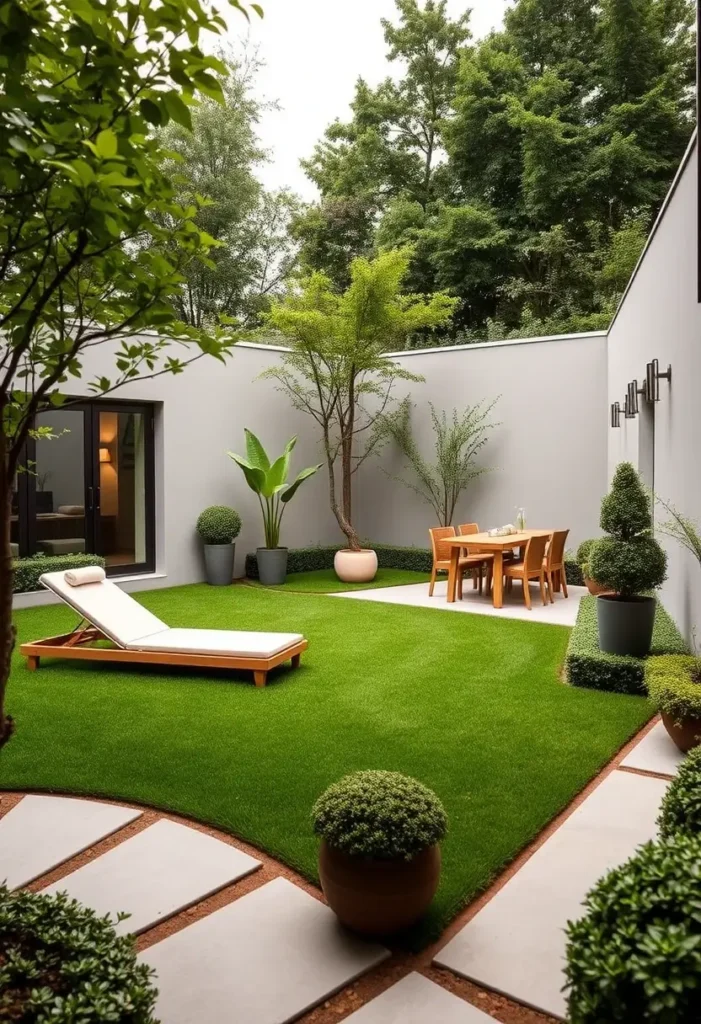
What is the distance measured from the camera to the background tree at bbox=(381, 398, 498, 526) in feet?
43.4

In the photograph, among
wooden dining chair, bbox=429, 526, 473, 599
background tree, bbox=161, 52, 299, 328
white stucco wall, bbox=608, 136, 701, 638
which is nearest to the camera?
white stucco wall, bbox=608, 136, 701, 638

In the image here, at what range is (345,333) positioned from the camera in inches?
482

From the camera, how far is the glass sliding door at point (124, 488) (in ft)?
37.3

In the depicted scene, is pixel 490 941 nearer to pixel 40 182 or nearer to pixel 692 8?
pixel 40 182

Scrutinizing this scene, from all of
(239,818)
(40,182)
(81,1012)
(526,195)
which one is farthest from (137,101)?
(526,195)

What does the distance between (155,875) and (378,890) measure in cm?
109

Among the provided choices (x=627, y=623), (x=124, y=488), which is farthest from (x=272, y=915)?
(x=124, y=488)

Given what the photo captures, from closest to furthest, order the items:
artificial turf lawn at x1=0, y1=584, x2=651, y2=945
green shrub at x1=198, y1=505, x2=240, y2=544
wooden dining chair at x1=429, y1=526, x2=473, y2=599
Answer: artificial turf lawn at x1=0, y1=584, x2=651, y2=945, wooden dining chair at x1=429, y1=526, x2=473, y2=599, green shrub at x1=198, y1=505, x2=240, y2=544

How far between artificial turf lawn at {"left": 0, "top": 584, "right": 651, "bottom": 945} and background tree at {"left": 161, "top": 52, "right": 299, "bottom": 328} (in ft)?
60.1

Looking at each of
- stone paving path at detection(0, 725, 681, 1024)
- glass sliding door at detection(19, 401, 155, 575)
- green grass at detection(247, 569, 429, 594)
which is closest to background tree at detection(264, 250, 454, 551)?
green grass at detection(247, 569, 429, 594)

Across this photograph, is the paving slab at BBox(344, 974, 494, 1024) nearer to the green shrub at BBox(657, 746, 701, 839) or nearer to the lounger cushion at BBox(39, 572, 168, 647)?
the green shrub at BBox(657, 746, 701, 839)

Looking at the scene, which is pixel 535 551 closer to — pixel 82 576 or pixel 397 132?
pixel 82 576

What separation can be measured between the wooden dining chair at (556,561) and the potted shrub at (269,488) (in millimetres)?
4054

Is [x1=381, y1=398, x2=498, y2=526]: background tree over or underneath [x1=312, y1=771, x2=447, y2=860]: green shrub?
over
